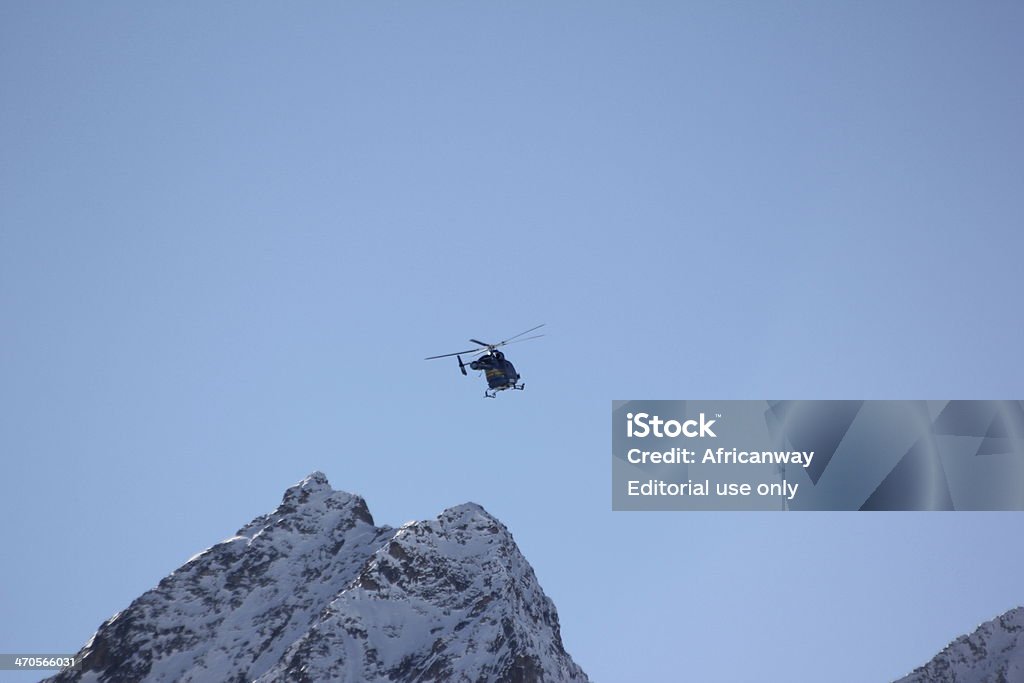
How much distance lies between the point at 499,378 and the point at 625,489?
49.1ft

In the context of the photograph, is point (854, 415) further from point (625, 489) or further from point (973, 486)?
point (625, 489)

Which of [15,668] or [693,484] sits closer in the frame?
[693,484]

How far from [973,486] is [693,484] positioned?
24902 millimetres

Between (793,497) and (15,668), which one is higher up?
(793,497)

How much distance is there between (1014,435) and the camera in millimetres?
138625

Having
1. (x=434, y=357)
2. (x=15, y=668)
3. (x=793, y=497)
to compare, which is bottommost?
(x=15, y=668)

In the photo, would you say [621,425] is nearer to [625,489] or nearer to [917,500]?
[625,489]

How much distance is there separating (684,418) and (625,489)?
817cm

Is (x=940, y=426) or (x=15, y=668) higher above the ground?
(x=940, y=426)

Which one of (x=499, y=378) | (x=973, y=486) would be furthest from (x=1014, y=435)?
(x=499, y=378)

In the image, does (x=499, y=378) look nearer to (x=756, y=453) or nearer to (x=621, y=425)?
(x=621, y=425)

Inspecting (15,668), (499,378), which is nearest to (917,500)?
(499,378)

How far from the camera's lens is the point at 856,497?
141625mm

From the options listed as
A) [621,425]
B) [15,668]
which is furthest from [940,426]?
[15,668]
